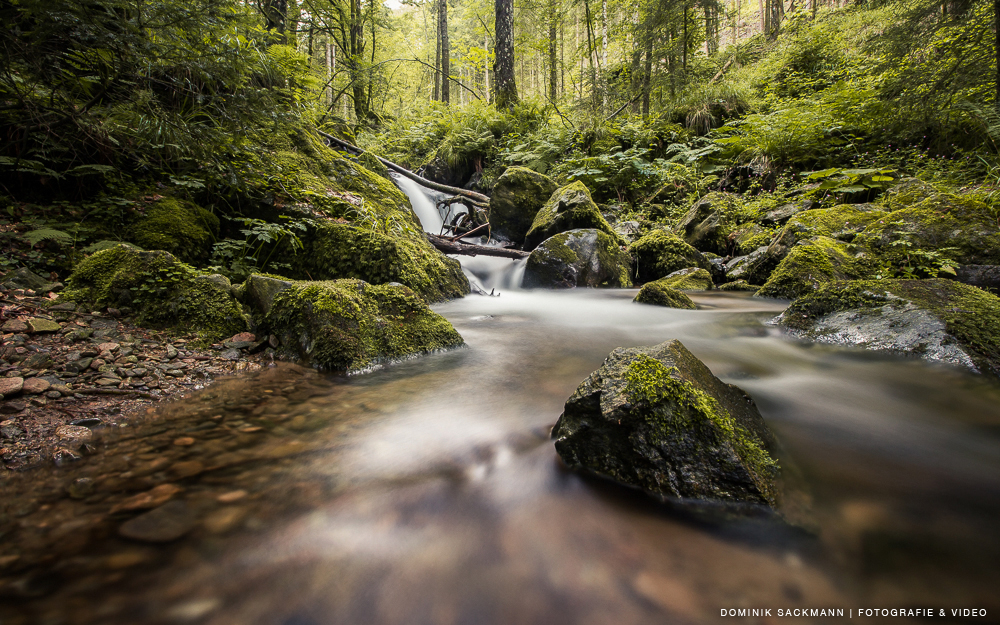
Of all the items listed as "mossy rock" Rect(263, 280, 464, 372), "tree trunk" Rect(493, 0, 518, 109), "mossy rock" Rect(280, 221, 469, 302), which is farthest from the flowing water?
"tree trunk" Rect(493, 0, 518, 109)

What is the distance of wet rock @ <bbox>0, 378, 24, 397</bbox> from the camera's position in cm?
203

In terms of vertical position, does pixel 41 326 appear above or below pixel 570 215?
below

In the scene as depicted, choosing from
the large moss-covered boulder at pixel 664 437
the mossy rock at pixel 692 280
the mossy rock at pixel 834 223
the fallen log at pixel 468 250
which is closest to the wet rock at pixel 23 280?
the large moss-covered boulder at pixel 664 437

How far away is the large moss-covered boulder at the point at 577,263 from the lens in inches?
316

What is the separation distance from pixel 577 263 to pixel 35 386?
7.39 metres

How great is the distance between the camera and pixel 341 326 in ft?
10.8

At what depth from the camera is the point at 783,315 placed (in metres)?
4.64

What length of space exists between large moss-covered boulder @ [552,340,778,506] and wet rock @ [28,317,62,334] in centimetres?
333

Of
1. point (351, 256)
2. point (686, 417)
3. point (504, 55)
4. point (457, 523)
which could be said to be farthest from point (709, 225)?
point (504, 55)

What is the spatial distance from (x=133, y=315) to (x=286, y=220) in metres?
2.19

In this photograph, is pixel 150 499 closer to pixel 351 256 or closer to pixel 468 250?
pixel 351 256

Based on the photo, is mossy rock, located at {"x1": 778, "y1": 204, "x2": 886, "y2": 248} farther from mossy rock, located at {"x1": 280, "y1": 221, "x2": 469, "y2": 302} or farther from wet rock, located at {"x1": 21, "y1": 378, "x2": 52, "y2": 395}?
wet rock, located at {"x1": 21, "y1": 378, "x2": 52, "y2": 395}

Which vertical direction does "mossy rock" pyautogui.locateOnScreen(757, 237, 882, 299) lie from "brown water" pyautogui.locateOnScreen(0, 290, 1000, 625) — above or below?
above

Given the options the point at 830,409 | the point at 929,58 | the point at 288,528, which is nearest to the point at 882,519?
the point at 830,409
